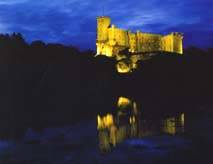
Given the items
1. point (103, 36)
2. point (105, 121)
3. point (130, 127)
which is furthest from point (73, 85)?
point (103, 36)

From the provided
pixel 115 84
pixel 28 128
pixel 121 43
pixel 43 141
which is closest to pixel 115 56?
pixel 121 43

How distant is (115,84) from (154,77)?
12.8m

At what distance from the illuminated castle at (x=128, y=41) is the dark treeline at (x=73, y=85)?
7422 millimetres

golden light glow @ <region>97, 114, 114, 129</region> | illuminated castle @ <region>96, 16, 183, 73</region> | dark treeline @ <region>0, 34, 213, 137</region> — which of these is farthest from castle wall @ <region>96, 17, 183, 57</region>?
golden light glow @ <region>97, 114, 114, 129</region>

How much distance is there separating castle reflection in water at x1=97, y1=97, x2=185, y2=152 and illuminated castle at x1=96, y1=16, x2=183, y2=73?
48.9 metres

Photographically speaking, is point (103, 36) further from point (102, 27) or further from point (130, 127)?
point (130, 127)

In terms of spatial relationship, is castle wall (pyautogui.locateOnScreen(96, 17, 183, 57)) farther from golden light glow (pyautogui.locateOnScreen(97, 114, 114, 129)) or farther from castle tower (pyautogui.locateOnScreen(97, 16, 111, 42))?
golden light glow (pyautogui.locateOnScreen(97, 114, 114, 129))

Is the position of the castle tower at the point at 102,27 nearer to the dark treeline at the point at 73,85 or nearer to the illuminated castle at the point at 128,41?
the illuminated castle at the point at 128,41

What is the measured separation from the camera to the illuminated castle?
86.9m

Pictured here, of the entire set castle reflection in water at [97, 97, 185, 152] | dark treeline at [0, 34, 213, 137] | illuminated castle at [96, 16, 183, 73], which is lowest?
castle reflection in water at [97, 97, 185, 152]

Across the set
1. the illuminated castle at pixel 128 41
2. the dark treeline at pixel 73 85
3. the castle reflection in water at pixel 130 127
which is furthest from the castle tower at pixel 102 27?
the castle reflection in water at pixel 130 127

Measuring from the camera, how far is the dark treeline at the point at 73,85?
3857 cm

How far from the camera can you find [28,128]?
28328 millimetres

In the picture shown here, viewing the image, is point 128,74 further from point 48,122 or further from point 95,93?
point 48,122
